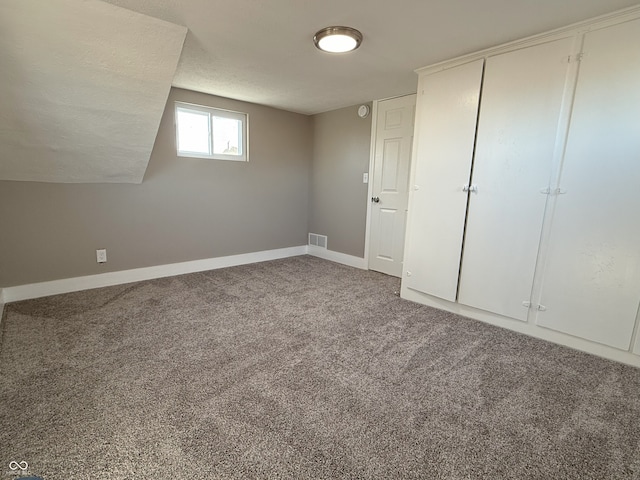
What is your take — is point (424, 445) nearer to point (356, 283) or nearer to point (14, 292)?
point (356, 283)

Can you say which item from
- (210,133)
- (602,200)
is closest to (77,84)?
(210,133)

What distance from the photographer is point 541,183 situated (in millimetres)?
2143

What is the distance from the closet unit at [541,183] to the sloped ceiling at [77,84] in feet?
7.19

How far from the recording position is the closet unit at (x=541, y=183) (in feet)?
6.11

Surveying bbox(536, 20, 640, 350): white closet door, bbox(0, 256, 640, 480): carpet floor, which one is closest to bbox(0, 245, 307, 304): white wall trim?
bbox(0, 256, 640, 480): carpet floor

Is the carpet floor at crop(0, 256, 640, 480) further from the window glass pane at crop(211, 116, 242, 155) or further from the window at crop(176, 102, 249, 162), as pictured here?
the window glass pane at crop(211, 116, 242, 155)

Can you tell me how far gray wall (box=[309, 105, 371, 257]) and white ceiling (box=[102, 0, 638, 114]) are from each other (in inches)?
38.1

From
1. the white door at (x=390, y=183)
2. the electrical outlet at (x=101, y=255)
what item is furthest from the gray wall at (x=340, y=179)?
the electrical outlet at (x=101, y=255)

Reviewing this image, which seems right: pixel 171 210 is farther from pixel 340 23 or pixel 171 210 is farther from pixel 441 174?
pixel 441 174

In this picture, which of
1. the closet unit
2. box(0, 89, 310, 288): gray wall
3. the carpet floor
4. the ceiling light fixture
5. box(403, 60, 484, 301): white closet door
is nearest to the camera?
the carpet floor

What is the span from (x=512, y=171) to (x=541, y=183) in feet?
0.67

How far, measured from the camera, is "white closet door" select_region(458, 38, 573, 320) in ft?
6.81

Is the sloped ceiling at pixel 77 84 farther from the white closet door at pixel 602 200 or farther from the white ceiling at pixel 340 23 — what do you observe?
the white closet door at pixel 602 200

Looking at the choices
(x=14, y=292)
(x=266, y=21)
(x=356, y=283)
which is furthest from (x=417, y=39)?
(x=14, y=292)
